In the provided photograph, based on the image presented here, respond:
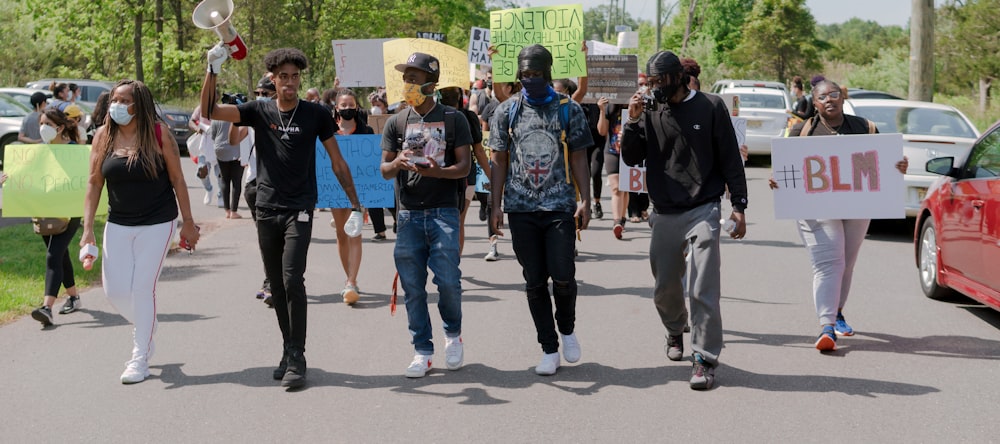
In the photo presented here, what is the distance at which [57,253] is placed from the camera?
28.5ft

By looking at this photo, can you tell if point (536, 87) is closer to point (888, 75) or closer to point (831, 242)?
point (831, 242)

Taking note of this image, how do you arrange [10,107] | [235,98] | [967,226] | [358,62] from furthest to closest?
[10,107], [358,62], [235,98], [967,226]

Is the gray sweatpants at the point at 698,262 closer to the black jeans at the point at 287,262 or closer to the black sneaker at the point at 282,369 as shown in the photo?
the black jeans at the point at 287,262

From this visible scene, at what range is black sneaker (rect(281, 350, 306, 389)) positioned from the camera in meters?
6.39

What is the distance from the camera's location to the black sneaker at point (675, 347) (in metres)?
7.01

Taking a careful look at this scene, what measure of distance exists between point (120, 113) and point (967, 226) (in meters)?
5.76

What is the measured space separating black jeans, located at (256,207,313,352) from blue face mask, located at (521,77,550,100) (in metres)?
1.44

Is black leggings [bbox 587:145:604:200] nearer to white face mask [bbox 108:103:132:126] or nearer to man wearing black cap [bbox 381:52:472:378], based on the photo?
man wearing black cap [bbox 381:52:472:378]

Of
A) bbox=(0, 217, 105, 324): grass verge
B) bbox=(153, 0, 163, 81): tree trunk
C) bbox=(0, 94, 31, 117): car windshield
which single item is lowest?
bbox=(0, 217, 105, 324): grass verge

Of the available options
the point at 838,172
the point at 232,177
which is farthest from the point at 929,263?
the point at 232,177

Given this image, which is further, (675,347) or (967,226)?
(967,226)

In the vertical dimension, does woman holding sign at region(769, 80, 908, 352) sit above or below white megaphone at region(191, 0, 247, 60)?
below

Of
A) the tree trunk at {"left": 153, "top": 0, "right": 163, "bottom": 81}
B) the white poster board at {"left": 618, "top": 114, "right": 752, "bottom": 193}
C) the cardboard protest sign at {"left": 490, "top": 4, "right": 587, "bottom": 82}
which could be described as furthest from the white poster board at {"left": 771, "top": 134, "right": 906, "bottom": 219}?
the tree trunk at {"left": 153, "top": 0, "right": 163, "bottom": 81}

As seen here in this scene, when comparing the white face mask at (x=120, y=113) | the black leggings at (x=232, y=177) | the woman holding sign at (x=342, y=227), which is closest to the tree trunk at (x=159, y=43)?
the black leggings at (x=232, y=177)
